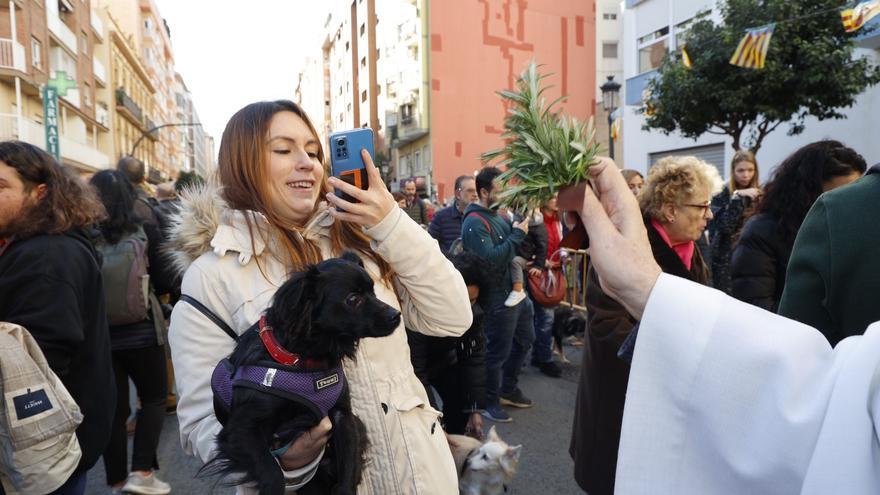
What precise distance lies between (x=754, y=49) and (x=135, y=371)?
12.0 meters

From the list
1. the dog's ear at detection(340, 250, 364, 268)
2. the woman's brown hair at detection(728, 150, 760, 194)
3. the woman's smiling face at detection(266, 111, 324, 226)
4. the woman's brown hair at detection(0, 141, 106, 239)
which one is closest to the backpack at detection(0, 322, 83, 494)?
the woman's brown hair at detection(0, 141, 106, 239)

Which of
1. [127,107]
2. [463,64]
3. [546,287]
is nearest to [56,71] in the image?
[127,107]

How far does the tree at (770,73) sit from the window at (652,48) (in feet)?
21.6

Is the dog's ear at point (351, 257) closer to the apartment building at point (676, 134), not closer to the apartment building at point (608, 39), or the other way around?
the apartment building at point (676, 134)

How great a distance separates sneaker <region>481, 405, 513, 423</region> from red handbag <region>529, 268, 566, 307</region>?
1.59 m

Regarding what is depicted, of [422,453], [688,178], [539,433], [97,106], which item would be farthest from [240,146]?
[97,106]

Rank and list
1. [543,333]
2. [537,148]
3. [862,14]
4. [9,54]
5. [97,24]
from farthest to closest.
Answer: [97,24]
[9,54]
[862,14]
[543,333]
[537,148]

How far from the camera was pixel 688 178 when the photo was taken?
3.05 m

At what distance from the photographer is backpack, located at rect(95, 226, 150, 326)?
12.9 feet

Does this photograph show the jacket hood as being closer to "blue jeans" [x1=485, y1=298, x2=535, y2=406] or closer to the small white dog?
the small white dog

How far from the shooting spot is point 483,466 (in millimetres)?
3629

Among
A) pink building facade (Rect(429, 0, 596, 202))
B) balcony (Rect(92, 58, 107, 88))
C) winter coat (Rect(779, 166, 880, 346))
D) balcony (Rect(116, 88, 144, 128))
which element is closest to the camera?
winter coat (Rect(779, 166, 880, 346))

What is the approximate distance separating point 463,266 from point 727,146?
58.9ft

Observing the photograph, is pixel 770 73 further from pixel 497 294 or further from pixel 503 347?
pixel 503 347
